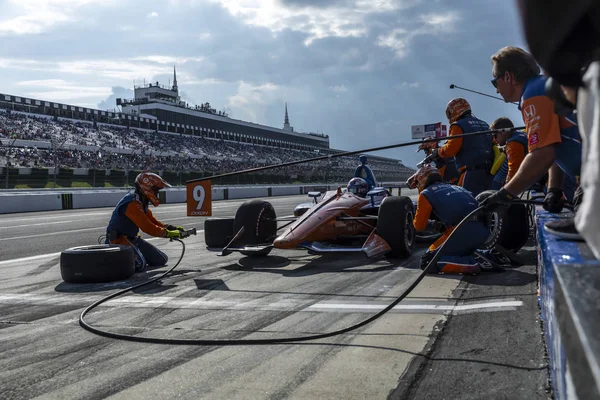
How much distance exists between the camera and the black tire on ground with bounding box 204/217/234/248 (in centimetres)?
873

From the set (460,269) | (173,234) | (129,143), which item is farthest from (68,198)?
(129,143)

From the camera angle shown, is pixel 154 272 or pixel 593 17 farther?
pixel 154 272

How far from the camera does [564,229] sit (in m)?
2.22

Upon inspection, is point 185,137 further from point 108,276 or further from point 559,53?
point 559,53

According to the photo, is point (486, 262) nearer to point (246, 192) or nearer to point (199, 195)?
point (199, 195)

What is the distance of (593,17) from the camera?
1106 millimetres

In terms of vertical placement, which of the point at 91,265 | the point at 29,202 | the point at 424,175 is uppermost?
the point at 424,175

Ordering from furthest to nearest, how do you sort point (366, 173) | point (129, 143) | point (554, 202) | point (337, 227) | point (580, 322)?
point (129, 143) < point (366, 173) < point (337, 227) < point (554, 202) < point (580, 322)

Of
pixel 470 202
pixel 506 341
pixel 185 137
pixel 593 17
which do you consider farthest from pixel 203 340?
pixel 185 137

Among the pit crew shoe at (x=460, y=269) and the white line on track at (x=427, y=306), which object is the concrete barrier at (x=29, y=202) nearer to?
the pit crew shoe at (x=460, y=269)

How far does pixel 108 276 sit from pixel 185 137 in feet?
208

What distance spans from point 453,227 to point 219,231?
4072mm

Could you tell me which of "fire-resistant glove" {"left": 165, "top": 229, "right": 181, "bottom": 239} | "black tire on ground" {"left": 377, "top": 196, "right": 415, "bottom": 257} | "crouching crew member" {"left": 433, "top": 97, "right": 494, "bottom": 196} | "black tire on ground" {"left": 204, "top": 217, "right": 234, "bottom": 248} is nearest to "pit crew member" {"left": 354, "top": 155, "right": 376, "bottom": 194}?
"crouching crew member" {"left": 433, "top": 97, "right": 494, "bottom": 196}

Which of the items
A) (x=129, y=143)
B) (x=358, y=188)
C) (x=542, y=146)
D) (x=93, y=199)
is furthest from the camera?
(x=129, y=143)
